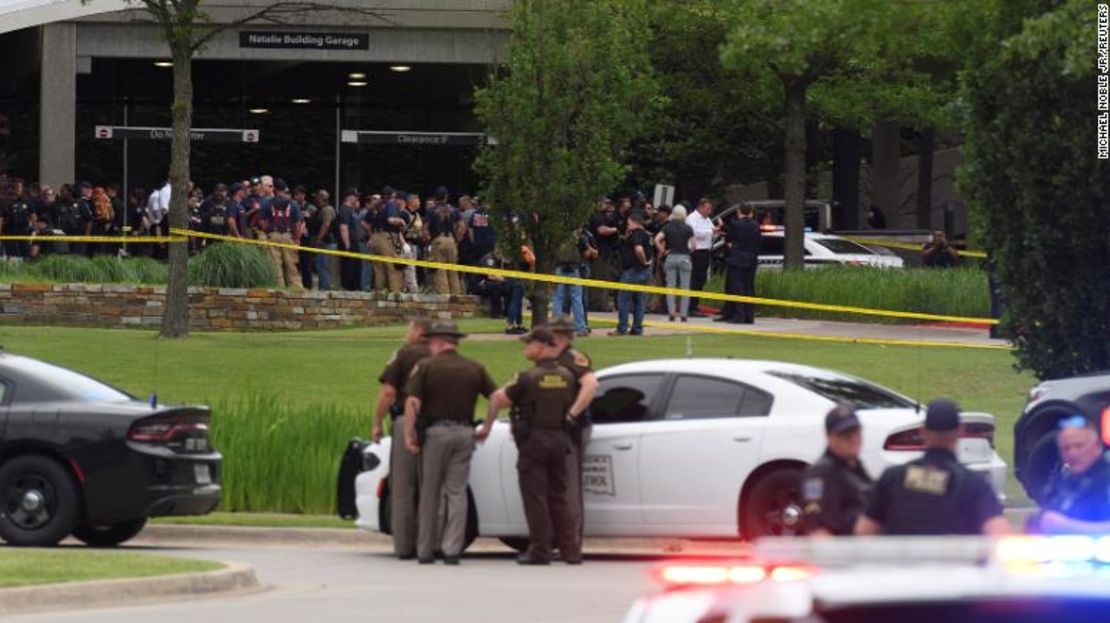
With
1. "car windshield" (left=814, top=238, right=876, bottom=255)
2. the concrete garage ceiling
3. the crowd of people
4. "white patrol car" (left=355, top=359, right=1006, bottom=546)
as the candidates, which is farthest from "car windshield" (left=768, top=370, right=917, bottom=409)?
the concrete garage ceiling

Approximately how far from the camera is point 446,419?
16375 millimetres

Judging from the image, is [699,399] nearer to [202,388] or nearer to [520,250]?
[202,388]

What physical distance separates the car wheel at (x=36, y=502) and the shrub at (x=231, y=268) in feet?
62.0

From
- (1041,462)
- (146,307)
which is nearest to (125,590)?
(1041,462)

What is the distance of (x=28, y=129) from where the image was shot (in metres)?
56.2

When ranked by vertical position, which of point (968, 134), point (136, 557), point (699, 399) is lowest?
point (136, 557)

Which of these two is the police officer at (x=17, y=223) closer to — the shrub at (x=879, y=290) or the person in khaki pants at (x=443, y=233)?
the person in khaki pants at (x=443, y=233)

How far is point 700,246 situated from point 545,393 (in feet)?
67.2

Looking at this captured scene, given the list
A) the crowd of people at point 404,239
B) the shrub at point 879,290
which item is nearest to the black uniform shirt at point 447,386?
the crowd of people at point 404,239

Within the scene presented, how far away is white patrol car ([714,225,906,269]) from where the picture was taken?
4484cm

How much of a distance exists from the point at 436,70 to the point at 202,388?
29005mm

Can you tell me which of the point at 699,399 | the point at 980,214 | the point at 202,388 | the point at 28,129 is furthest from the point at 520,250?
the point at 28,129

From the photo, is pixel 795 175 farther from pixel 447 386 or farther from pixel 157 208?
pixel 447 386

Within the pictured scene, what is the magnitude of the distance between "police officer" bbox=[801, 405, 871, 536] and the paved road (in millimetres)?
3301
